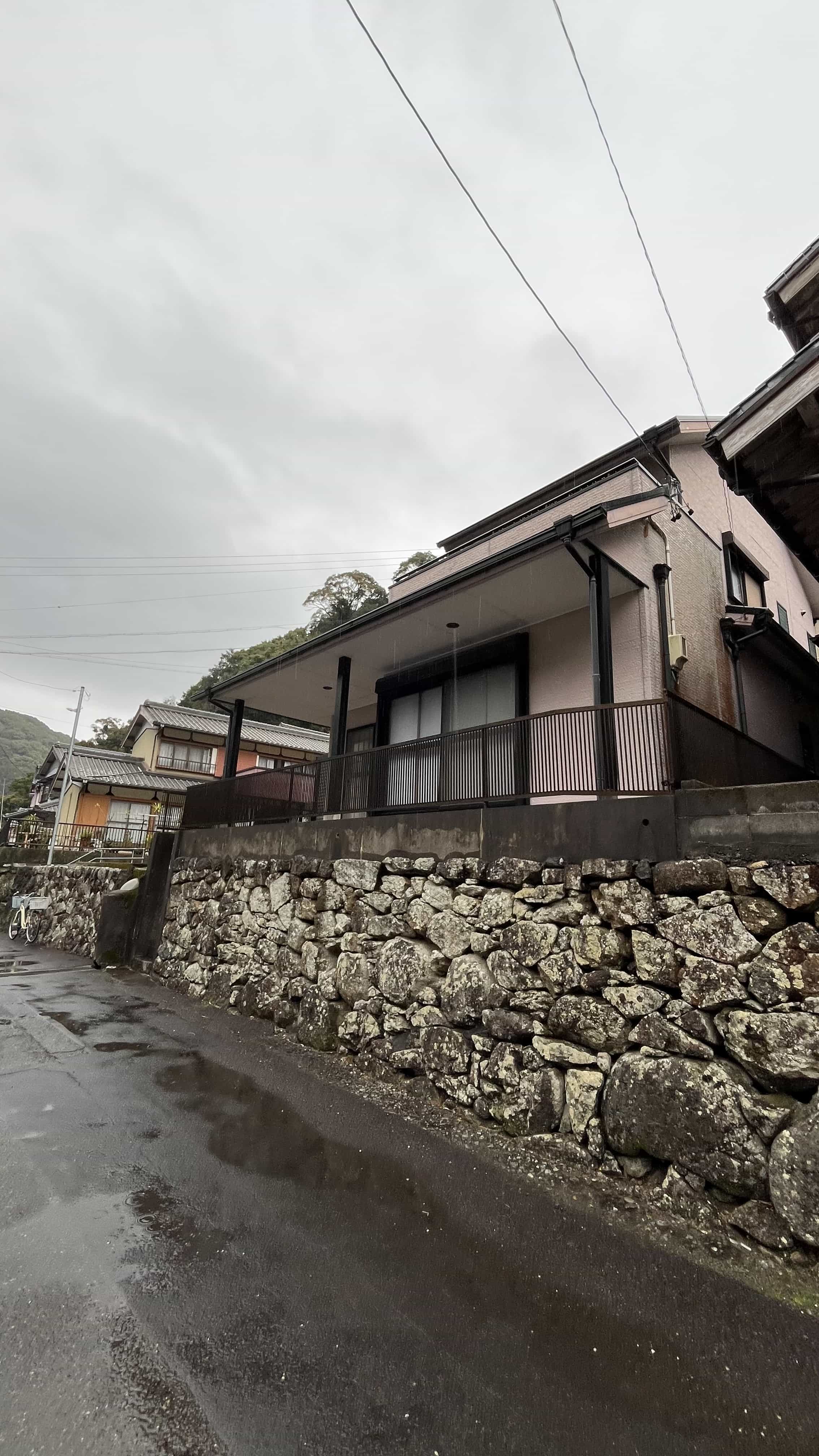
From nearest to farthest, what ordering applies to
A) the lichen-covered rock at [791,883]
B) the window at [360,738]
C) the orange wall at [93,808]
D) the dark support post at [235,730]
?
the lichen-covered rock at [791,883], the dark support post at [235,730], the window at [360,738], the orange wall at [93,808]

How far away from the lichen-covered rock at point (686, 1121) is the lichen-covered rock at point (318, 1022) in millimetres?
3068

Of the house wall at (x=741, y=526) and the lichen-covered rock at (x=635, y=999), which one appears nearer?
the lichen-covered rock at (x=635, y=999)

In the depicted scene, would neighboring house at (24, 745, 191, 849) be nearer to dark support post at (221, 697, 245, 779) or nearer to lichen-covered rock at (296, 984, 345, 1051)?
dark support post at (221, 697, 245, 779)

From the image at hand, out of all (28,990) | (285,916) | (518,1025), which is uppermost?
(285,916)

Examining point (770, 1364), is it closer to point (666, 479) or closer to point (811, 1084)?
point (811, 1084)

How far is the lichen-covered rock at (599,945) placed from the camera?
4.11 metres

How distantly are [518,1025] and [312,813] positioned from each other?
14.7 feet

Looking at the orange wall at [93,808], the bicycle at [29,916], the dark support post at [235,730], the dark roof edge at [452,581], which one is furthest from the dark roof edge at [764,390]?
the orange wall at [93,808]

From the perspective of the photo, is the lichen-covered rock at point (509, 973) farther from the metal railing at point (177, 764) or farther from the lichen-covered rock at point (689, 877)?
the metal railing at point (177, 764)

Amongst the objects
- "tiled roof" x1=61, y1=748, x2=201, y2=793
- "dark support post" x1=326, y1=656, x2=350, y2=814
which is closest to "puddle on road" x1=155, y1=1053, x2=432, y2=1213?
"dark support post" x1=326, y1=656, x2=350, y2=814

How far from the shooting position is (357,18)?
157 inches

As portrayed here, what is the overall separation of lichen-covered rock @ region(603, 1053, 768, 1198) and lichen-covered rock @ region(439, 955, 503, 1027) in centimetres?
115

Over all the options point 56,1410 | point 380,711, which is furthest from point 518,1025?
point 380,711

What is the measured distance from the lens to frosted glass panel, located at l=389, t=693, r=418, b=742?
986 centimetres
